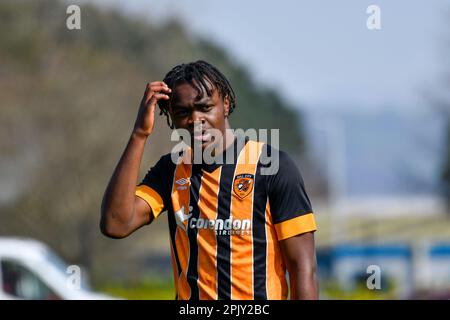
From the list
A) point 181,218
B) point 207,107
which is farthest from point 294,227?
point 207,107

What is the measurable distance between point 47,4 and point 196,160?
3772 centimetres

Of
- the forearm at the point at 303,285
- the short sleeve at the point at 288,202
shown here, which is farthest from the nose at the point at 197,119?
the forearm at the point at 303,285

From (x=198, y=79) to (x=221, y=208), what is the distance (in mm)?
585

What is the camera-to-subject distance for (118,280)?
33.5 metres

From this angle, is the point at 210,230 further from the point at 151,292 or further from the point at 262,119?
the point at 262,119

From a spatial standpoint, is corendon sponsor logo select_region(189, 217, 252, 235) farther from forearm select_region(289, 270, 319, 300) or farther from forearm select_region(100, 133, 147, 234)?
forearm select_region(100, 133, 147, 234)

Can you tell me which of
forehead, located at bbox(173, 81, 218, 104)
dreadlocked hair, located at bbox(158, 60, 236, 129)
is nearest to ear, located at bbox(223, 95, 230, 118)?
dreadlocked hair, located at bbox(158, 60, 236, 129)

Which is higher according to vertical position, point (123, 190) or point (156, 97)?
point (156, 97)

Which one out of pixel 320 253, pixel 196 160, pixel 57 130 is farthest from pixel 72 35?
pixel 196 160

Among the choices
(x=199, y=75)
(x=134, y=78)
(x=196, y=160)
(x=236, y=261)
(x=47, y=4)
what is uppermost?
(x=47, y=4)

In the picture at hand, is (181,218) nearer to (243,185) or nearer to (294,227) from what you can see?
(243,185)

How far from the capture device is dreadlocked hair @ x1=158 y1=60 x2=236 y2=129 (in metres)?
4.92

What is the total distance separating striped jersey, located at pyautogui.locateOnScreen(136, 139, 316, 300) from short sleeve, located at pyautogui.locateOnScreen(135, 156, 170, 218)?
20 centimetres

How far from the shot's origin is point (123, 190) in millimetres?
4852
